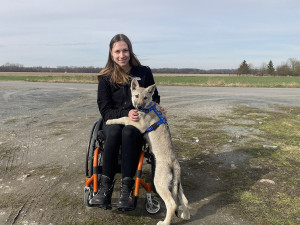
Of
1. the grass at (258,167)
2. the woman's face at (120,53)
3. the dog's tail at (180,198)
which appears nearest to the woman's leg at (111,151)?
the dog's tail at (180,198)

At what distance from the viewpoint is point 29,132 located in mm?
6891

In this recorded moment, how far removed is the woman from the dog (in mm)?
137

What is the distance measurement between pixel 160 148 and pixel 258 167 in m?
2.35

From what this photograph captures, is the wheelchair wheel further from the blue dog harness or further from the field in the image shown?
the field

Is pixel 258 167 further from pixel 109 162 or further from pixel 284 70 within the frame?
→ pixel 284 70

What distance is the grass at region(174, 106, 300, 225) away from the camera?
3310 mm

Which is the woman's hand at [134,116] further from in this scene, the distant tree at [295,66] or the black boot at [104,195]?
the distant tree at [295,66]

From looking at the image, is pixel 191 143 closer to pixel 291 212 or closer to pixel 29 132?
pixel 291 212

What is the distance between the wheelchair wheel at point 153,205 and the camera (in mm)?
3204

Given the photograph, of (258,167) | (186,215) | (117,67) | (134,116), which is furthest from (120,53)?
(258,167)

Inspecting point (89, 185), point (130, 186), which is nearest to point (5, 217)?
point (89, 185)

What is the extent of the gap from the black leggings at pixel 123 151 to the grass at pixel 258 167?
1.40 m

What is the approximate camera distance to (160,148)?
10.9ft

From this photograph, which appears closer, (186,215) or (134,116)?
(186,215)
